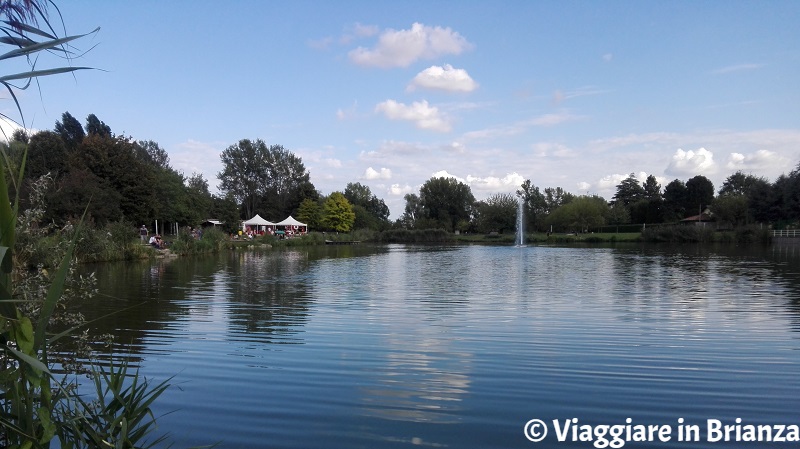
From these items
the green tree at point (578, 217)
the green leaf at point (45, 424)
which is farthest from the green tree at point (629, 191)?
the green leaf at point (45, 424)

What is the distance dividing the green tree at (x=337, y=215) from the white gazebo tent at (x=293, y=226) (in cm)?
450

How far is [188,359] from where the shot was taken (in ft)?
23.4

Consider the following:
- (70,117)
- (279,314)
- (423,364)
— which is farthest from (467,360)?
(70,117)

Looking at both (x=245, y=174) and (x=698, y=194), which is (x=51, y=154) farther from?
(x=698, y=194)

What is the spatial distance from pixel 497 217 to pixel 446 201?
10189 mm

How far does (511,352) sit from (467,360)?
2.29ft

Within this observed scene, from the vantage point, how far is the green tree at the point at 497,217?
75062mm

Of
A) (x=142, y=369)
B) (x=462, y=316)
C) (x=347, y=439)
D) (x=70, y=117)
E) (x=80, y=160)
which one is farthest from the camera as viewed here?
(x=70, y=117)

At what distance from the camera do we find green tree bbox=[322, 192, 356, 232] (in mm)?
72125

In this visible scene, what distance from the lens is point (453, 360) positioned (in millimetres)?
6938

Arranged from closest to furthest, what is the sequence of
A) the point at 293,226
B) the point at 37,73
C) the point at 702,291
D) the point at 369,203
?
the point at 37,73, the point at 702,291, the point at 293,226, the point at 369,203

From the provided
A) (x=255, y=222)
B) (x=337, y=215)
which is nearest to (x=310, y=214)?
(x=337, y=215)

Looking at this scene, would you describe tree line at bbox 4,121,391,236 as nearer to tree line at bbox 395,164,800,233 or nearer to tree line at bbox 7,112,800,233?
tree line at bbox 7,112,800,233

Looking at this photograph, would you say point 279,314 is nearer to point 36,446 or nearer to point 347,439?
point 347,439
